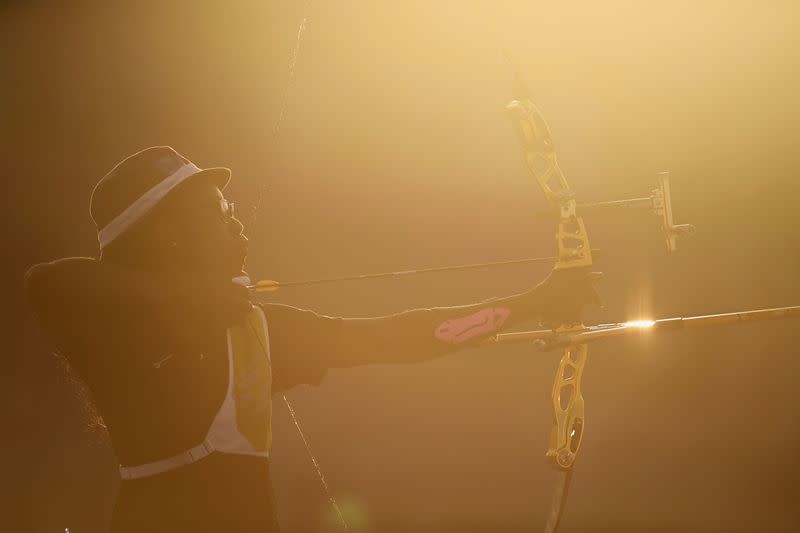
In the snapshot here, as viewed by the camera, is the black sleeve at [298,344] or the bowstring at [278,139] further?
the bowstring at [278,139]

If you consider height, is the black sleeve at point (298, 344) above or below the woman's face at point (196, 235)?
below

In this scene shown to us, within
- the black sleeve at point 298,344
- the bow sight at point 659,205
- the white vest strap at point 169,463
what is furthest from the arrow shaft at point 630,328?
the white vest strap at point 169,463

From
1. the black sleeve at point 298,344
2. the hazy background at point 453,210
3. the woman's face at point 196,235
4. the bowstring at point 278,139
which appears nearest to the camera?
the woman's face at point 196,235

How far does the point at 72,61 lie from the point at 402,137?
1752mm

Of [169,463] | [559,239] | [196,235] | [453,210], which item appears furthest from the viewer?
[453,210]

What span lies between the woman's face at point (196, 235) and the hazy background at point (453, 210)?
6.29 ft

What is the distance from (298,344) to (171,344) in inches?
14.8

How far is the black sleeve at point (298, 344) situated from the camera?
87.7 inches

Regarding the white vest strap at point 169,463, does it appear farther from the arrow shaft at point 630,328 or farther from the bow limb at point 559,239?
the bow limb at point 559,239

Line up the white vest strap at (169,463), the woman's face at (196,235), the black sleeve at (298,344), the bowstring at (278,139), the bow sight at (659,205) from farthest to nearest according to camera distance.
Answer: the bowstring at (278,139) → the bow sight at (659,205) → the black sleeve at (298,344) → the woman's face at (196,235) → the white vest strap at (169,463)

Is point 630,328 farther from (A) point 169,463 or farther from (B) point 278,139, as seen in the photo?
(B) point 278,139

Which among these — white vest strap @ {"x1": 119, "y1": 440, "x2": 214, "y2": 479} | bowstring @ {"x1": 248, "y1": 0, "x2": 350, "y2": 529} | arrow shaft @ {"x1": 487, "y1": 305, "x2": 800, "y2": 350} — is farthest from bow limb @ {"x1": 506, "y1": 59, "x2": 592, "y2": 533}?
bowstring @ {"x1": 248, "y1": 0, "x2": 350, "y2": 529}

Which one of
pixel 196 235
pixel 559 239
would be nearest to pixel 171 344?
pixel 196 235

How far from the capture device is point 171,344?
204 cm
